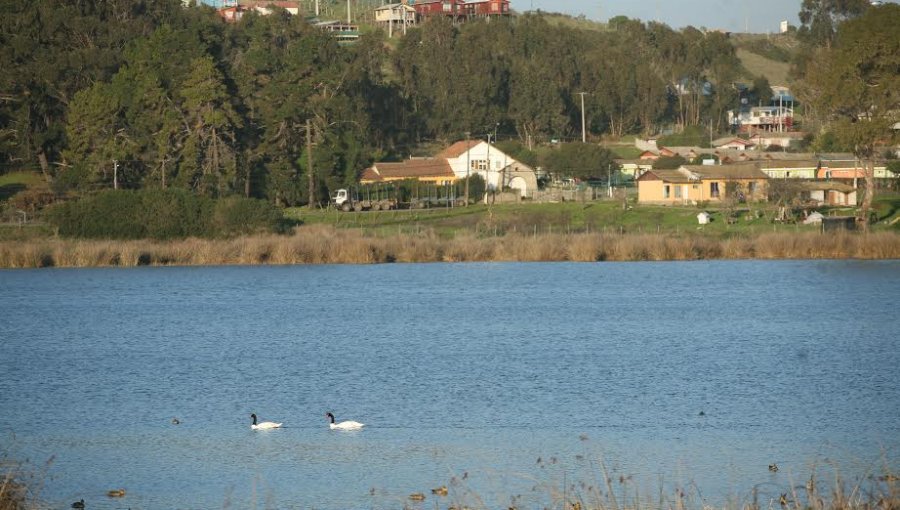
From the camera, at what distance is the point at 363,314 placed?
4291 cm

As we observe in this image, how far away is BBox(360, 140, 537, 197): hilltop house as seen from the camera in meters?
88.4

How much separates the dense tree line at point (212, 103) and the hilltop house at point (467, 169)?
7.73 feet

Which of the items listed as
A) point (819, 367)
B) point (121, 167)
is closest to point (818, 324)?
point (819, 367)

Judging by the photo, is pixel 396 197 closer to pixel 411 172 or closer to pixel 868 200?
pixel 411 172

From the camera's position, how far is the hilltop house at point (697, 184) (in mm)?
80188

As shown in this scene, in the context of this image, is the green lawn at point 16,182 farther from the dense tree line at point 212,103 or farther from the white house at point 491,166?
the white house at point 491,166

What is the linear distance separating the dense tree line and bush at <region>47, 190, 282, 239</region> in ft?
22.3

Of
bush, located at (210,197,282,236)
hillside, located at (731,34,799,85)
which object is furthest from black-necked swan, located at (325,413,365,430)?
hillside, located at (731,34,799,85)

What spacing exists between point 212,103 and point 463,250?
28.3m

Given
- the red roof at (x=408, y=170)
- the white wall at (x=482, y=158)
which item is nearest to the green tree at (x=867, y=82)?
the white wall at (x=482, y=158)

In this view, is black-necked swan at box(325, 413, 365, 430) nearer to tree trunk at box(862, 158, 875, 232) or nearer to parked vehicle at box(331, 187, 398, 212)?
tree trunk at box(862, 158, 875, 232)

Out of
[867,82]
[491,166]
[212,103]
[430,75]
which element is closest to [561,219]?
[867,82]

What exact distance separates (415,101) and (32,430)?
85663 mm

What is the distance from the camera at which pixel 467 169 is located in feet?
293
